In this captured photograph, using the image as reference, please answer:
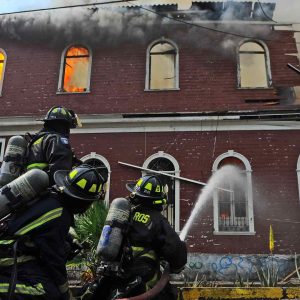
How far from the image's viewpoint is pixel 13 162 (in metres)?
4.27

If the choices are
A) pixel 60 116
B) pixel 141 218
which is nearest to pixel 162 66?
pixel 60 116

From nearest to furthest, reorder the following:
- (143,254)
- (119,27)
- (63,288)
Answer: (63,288) < (143,254) < (119,27)

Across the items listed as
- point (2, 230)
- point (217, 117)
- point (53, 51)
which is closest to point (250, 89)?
point (217, 117)

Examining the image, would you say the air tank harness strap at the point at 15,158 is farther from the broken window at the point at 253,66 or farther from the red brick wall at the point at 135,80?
the broken window at the point at 253,66

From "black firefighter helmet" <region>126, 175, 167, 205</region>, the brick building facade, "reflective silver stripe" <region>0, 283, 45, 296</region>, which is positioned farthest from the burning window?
"reflective silver stripe" <region>0, 283, 45, 296</region>

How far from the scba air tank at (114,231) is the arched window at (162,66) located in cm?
899

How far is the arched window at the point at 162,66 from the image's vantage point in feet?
41.0

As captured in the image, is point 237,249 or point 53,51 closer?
point 237,249

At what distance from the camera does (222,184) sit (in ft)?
37.6

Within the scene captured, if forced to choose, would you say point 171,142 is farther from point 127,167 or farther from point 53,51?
point 53,51

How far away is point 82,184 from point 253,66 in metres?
10.6

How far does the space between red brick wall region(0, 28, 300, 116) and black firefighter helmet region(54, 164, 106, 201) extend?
9.08 meters

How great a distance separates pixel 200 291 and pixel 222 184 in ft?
24.9

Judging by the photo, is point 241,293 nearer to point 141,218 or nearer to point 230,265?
point 141,218
